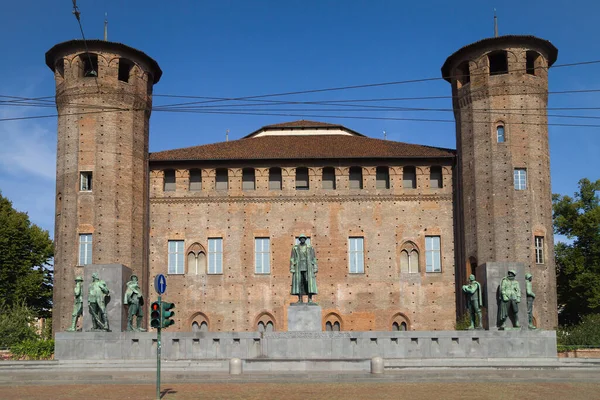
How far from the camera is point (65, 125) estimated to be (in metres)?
40.1

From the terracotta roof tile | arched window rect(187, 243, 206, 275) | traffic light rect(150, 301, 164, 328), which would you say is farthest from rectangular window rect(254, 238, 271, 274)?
traffic light rect(150, 301, 164, 328)

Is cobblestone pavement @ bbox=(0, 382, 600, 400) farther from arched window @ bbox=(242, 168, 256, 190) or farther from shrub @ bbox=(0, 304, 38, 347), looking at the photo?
arched window @ bbox=(242, 168, 256, 190)

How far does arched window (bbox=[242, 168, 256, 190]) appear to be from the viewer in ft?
140

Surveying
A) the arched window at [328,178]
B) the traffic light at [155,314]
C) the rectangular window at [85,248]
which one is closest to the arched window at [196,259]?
the rectangular window at [85,248]

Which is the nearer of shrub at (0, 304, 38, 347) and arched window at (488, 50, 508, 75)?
shrub at (0, 304, 38, 347)

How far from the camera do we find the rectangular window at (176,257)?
41.4 metres

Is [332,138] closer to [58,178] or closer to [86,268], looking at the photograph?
[58,178]

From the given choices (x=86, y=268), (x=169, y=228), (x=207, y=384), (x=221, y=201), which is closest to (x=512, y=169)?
(x=221, y=201)

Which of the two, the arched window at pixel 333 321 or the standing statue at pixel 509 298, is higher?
the standing statue at pixel 509 298

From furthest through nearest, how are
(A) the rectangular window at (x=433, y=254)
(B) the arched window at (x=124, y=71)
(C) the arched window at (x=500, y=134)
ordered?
(B) the arched window at (x=124, y=71) → (A) the rectangular window at (x=433, y=254) → (C) the arched window at (x=500, y=134)

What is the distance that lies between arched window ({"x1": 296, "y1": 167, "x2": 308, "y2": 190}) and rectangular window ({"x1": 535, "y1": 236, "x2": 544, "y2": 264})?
12240 millimetres

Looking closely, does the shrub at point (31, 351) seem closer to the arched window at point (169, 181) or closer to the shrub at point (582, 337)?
the arched window at point (169, 181)

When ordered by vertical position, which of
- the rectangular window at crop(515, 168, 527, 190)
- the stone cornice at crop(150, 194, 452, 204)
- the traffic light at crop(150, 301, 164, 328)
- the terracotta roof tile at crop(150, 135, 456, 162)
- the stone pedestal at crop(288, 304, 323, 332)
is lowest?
the stone pedestal at crop(288, 304, 323, 332)

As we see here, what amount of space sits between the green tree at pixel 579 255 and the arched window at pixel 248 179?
61.1ft
